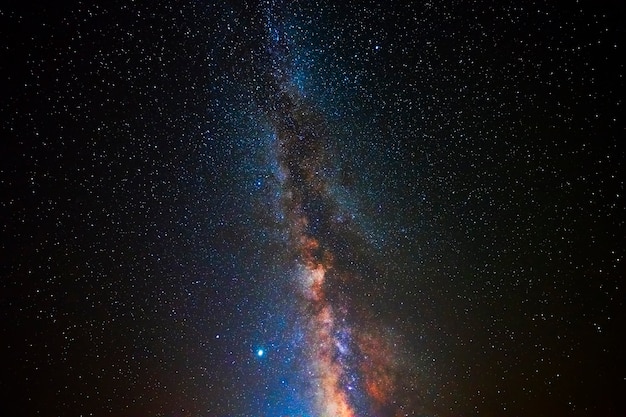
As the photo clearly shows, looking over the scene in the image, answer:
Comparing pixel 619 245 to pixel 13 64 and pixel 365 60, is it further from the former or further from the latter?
pixel 13 64

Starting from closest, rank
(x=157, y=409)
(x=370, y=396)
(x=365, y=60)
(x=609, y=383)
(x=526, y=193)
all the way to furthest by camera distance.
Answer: (x=365, y=60), (x=526, y=193), (x=609, y=383), (x=157, y=409), (x=370, y=396)

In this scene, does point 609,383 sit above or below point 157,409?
above

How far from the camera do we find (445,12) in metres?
2.07

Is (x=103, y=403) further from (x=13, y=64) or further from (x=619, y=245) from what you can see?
(x=619, y=245)

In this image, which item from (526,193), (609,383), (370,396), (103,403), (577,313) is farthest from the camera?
(370,396)

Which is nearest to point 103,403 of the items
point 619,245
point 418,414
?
point 418,414

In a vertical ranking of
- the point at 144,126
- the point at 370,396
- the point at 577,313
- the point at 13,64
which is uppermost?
the point at 577,313

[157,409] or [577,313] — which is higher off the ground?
[577,313]

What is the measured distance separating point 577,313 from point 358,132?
111 inches

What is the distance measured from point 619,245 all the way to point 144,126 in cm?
390

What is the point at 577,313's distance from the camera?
332cm

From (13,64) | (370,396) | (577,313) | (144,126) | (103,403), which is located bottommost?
(103,403)

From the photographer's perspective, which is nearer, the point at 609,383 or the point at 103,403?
the point at 609,383

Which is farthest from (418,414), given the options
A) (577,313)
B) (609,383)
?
(577,313)
